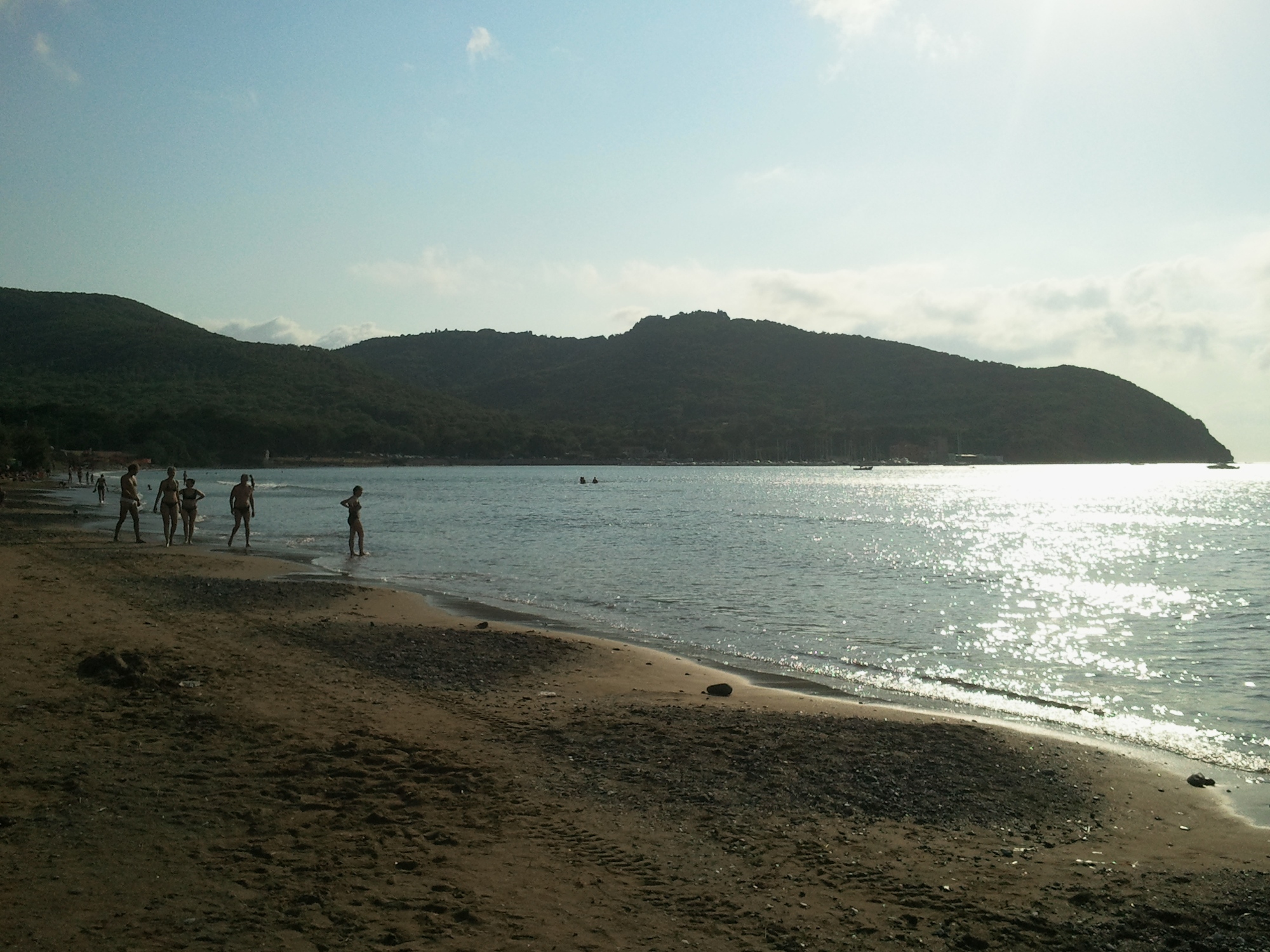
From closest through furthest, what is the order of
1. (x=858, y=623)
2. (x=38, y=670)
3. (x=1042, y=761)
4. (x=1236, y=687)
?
1. (x=1042, y=761)
2. (x=38, y=670)
3. (x=1236, y=687)
4. (x=858, y=623)

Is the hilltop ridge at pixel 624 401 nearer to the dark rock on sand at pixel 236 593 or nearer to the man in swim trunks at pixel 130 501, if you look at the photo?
the man in swim trunks at pixel 130 501

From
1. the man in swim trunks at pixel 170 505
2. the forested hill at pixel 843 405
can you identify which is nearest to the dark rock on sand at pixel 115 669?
the man in swim trunks at pixel 170 505

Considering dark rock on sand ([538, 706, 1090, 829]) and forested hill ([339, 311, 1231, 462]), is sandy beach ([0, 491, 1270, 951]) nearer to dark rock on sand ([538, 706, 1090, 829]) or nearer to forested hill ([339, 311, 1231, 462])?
dark rock on sand ([538, 706, 1090, 829])

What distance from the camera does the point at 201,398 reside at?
432 feet

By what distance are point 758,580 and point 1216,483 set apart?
13431cm

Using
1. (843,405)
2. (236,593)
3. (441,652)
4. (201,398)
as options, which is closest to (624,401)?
(843,405)

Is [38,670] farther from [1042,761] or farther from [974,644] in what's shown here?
[974,644]

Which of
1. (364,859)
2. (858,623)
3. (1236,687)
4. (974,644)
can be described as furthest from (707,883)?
(858,623)

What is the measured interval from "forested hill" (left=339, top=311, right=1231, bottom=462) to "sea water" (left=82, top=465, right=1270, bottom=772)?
111 meters

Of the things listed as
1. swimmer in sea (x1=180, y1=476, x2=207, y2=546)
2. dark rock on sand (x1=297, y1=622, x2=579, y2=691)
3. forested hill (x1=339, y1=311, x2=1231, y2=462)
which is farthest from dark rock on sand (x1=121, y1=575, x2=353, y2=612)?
forested hill (x1=339, y1=311, x2=1231, y2=462)

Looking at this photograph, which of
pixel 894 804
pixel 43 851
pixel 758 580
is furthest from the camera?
pixel 758 580

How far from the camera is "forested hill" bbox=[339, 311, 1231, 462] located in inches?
6550

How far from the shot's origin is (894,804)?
5945 mm

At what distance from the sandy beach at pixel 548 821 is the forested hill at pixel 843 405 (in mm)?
158633
